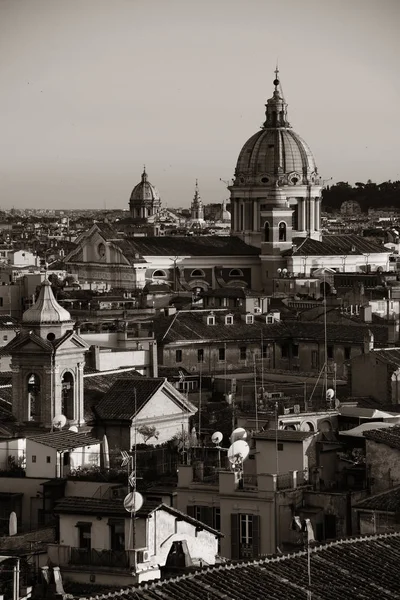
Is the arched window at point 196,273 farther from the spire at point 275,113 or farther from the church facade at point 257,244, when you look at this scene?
the spire at point 275,113

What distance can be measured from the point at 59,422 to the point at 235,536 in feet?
23.3

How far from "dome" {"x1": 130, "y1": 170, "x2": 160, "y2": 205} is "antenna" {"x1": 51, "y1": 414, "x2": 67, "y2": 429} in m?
92.7

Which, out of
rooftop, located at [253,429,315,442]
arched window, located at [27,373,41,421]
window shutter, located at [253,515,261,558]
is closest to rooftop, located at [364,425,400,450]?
rooftop, located at [253,429,315,442]

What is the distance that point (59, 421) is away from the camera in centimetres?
3169

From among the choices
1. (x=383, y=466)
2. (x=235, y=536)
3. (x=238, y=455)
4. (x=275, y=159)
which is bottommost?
(x=235, y=536)

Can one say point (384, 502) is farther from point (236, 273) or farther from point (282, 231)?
point (282, 231)

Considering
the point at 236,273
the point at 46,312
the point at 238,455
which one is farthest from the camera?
the point at 236,273

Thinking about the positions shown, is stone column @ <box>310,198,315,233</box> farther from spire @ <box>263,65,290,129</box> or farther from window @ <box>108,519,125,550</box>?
window @ <box>108,519,125,550</box>

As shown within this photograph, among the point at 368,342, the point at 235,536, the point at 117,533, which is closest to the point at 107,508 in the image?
the point at 117,533

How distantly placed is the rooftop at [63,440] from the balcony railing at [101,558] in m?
6.94

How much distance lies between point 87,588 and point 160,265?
211 ft

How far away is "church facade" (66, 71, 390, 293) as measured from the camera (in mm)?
84312

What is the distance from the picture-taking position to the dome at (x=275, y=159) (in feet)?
297

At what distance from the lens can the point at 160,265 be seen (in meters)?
84.9
